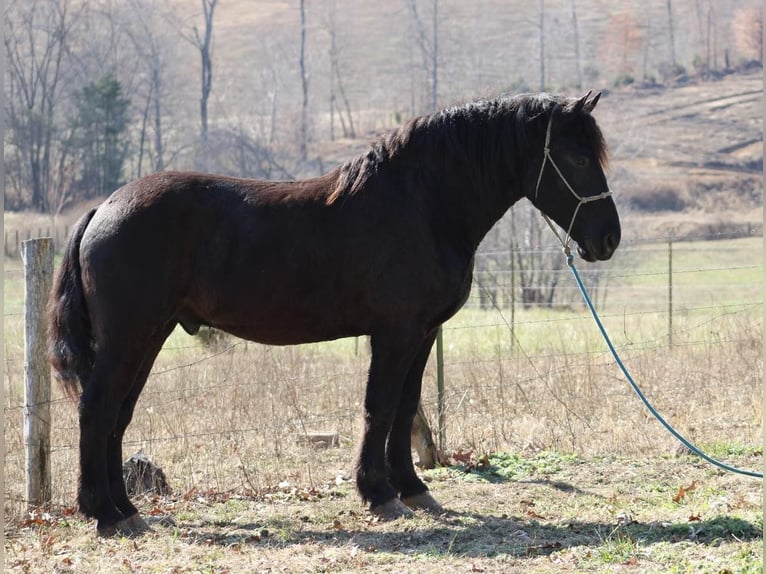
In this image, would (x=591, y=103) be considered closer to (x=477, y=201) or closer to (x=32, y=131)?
(x=477, y=201)

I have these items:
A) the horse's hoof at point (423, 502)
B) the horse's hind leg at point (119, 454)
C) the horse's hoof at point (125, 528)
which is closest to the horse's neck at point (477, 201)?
the horse's hoof at point (423, 502)

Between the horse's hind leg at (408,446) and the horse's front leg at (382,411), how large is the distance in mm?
179

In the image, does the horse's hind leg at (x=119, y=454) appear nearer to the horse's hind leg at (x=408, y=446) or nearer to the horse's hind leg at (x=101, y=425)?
the horse's hind leg at (x=101, y=425)

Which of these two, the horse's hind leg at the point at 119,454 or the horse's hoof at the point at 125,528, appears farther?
the horse's hind leg at the point at 119,454

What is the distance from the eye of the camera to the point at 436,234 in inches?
223

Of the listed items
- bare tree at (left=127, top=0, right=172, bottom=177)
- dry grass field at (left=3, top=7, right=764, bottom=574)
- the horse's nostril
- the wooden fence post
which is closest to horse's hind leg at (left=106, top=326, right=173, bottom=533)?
dry grass field at (left=3, top=7, right=764, bottom=574)

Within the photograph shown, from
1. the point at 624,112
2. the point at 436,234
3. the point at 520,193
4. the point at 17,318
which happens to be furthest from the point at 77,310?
the point at 624,112

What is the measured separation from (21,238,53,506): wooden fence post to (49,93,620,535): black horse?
1.94ft

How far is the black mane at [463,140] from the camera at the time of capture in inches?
226

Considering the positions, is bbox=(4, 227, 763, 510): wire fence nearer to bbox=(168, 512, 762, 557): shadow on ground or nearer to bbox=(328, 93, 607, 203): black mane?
bbox=(168, 512, 762, 557): shadow on ground

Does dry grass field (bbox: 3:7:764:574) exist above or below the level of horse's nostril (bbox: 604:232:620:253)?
below

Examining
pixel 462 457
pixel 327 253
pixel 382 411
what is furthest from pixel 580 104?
pixel 462 457

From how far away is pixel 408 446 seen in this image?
6.11 meters

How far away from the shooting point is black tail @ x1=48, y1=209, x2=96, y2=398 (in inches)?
225
